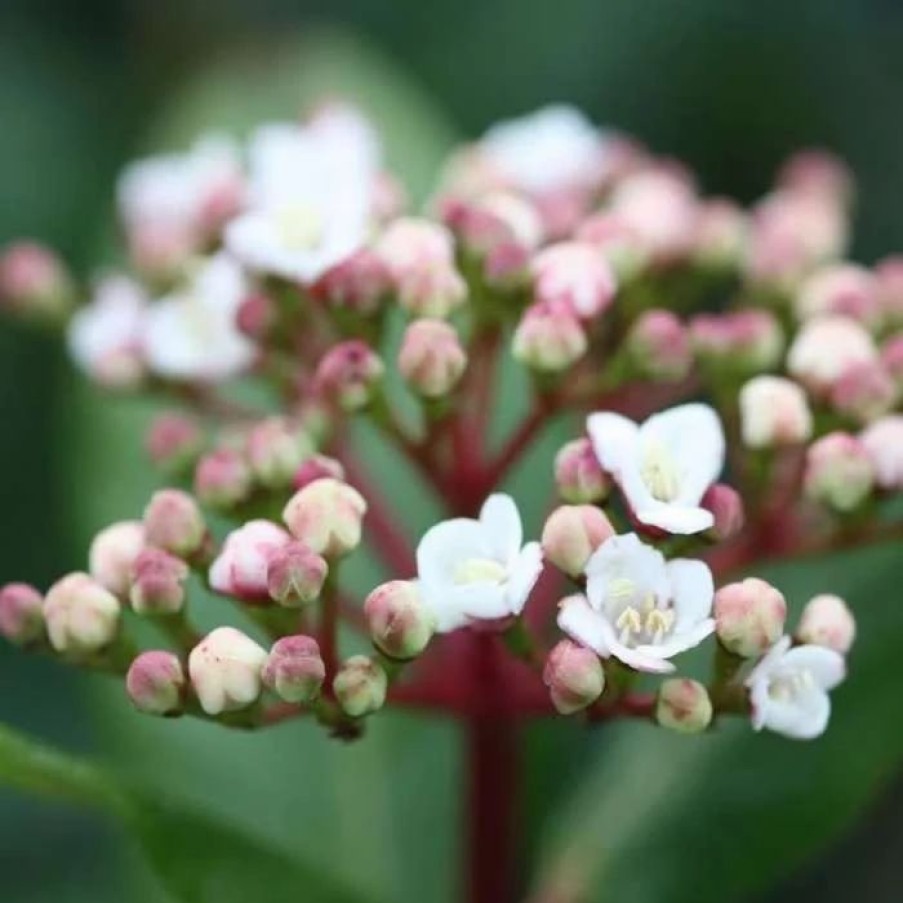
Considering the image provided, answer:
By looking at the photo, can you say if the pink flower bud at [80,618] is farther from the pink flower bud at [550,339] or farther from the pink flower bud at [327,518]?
the pink flower bud at [550,339]

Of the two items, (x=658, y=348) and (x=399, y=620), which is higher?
(x=658, y=348)

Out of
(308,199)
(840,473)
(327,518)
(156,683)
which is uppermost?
(308,199)

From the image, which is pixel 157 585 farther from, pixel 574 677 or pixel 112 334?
pixel 112 334

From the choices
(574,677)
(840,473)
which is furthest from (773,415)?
(574,677)

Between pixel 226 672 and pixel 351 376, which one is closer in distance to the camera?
pixel 226 672

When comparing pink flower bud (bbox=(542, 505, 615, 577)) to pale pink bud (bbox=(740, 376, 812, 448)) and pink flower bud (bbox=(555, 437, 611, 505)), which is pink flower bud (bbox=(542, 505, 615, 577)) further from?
pale pink bud (bbox=(740, 376, 812, 448))

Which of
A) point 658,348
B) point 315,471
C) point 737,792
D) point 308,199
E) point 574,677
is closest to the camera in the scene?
point 574,677

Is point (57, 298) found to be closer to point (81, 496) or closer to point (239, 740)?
point (81, 496)
